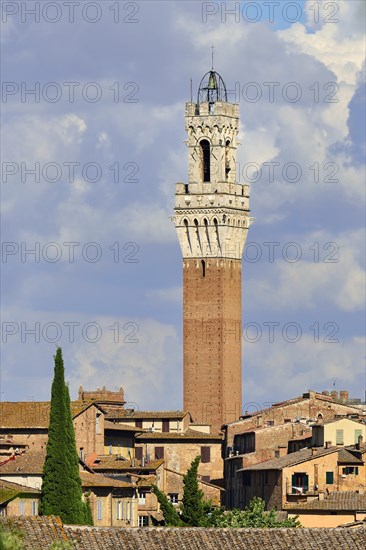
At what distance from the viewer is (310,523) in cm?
8231

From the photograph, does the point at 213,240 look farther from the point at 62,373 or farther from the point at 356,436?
the point at 62,373

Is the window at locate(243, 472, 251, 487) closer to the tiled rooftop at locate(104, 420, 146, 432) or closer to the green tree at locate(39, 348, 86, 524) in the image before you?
the tiled rooftop at locate(104, 420, 146, 432)

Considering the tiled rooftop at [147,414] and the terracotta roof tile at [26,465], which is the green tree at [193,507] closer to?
the terracotta roof tile at [26,465]

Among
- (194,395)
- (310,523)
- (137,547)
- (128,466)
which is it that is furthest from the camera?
(194,395)

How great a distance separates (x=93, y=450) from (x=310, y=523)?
20.3 m

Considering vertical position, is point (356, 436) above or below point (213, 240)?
below

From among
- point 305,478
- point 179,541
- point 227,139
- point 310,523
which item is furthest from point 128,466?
point 179,541

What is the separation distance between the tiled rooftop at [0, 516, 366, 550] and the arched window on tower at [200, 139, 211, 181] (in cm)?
7823

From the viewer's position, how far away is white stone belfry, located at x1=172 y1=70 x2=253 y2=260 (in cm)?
12356

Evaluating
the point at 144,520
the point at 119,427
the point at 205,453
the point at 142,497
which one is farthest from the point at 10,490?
the point at 205,453

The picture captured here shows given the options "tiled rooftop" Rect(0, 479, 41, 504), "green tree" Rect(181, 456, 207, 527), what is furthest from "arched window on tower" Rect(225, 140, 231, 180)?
"green tree" Rect(181, 456, 207, 527)

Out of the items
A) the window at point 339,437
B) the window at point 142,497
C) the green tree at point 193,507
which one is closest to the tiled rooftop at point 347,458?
the window at point 339,437

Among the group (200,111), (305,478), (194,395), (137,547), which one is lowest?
(137,547)

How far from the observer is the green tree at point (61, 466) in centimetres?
7375
